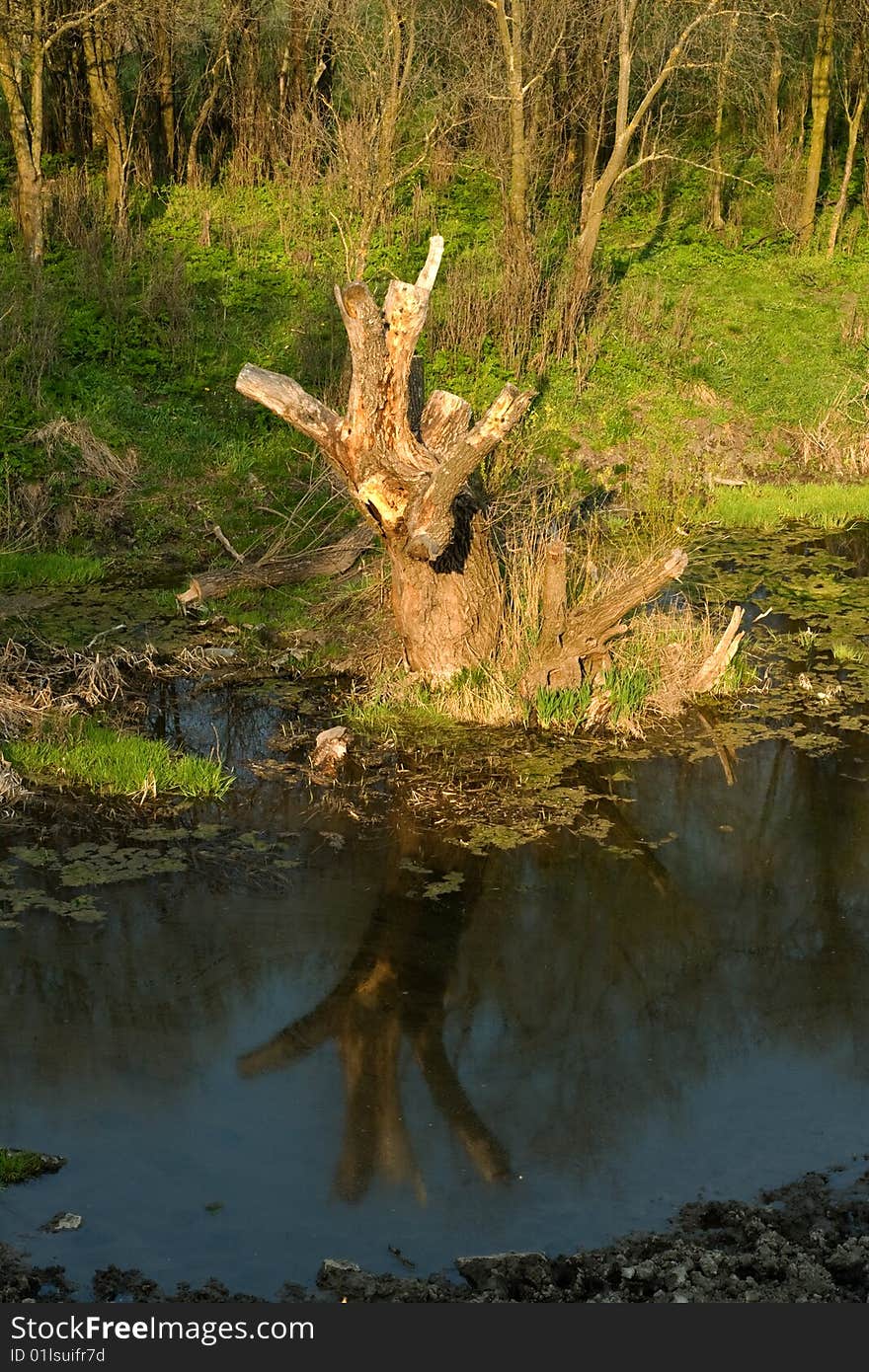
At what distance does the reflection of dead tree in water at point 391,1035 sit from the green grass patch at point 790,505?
312 inches

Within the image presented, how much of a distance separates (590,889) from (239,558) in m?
5.58

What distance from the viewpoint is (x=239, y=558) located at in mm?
12477

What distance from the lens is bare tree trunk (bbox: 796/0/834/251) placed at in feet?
67.9

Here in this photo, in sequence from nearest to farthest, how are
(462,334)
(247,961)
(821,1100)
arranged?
(821,1100) < (247,961) < (462,334)

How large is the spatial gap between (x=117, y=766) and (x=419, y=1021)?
3117 millimetres

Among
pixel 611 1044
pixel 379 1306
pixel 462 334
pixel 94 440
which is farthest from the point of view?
pixel 462 334

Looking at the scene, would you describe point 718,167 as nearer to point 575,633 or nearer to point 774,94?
point 774,94

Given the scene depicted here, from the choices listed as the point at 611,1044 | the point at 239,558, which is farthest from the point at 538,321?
the point at 611,1044

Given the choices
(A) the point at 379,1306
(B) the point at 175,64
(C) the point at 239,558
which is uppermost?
(B) the point at 175,64

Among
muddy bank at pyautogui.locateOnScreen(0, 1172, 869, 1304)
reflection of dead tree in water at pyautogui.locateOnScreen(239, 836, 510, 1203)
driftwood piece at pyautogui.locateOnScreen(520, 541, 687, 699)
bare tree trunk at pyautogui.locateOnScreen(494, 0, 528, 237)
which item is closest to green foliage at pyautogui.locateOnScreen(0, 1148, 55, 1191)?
muddy bank at pyautogui.locateOnScreen(0, 1172, 869, 1304)

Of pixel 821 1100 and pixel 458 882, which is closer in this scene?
pixel 821 1100

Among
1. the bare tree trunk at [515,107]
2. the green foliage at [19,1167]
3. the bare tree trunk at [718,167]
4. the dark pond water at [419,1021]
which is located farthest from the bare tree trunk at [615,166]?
the green foliage at [19,1167]

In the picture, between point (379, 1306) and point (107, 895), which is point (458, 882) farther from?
point (379, 1306)

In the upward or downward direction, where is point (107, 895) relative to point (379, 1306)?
downward
